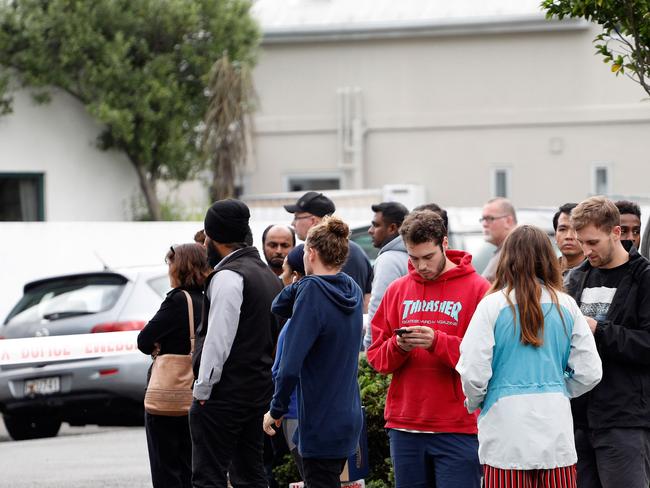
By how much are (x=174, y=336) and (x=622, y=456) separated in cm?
276

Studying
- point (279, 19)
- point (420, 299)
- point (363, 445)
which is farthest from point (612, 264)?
point (279, 19)

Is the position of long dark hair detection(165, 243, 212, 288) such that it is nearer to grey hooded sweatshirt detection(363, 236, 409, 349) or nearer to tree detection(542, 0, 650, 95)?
grey hooded sweatshirt detection(363, 236, 409, 349)

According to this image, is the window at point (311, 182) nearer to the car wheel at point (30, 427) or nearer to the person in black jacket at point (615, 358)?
the car wheel at point (30, 427)

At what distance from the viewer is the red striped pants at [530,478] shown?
16.9ft

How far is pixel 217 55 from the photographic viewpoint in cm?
2058

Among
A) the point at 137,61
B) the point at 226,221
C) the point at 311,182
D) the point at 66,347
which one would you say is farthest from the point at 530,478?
the point at 311,182

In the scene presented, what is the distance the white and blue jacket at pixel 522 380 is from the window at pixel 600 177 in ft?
66.1

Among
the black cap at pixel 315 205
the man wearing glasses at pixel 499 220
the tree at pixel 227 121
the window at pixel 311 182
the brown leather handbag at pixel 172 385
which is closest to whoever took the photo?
the brown leather handbag at pixel 172 385

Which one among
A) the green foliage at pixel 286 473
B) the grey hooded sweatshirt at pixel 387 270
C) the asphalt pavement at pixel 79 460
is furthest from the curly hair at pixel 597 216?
the asphalt pavement at pixel 79 460

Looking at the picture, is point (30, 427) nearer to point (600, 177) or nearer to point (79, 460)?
point (79, 460)

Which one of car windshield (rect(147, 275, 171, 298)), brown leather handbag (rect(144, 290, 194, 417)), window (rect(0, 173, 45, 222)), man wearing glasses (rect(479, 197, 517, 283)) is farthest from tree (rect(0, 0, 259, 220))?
brown leather handbag (rect(144, 290, 194, 417))

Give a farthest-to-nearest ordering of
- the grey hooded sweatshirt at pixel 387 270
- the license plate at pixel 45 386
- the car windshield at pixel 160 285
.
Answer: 1. the car windshield at pixel 160 285
2. the license plate at pixel 45 386
3. the grey hooded sweatshirt at pixel 387 270

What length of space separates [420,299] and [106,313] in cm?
563

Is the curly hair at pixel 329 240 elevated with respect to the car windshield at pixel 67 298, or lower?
elevated
